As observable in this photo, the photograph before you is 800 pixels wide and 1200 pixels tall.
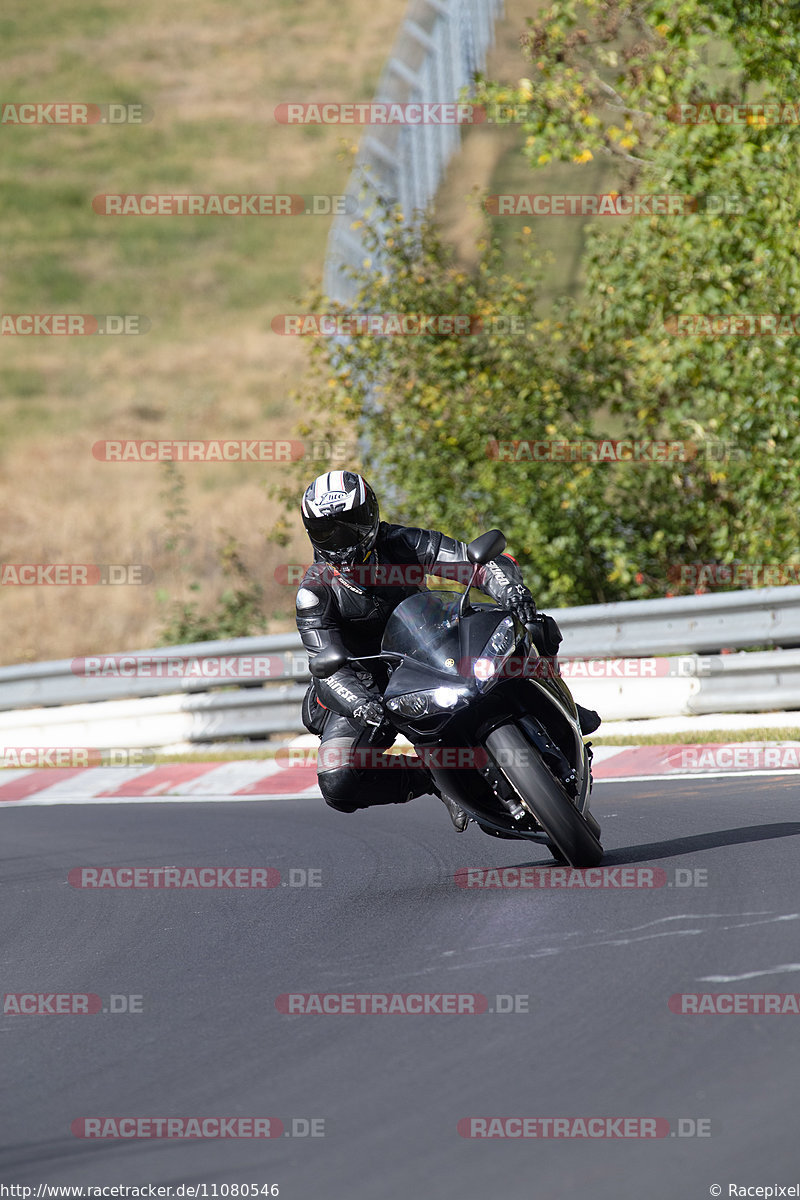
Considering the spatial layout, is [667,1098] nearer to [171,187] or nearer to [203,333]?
[203,333]

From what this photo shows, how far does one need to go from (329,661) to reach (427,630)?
629 millimetres

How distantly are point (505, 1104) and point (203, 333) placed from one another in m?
42.5

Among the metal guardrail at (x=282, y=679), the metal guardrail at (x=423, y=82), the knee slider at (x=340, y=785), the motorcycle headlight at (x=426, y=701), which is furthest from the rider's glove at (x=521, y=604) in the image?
the metal guardrail at (x=423, y=82)

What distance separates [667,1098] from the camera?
3697mm

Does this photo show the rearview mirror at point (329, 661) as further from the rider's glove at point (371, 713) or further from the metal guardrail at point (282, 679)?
the metal guardrail at point (282, 679)

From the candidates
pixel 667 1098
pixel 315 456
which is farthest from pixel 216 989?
pixel 315 456

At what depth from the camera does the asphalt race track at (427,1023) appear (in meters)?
3.50

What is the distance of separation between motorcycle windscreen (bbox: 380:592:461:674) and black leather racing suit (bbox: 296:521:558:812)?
300 millimetres

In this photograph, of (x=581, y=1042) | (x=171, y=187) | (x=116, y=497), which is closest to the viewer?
(x=581, y=1042)

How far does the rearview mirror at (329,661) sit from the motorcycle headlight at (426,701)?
56 cm

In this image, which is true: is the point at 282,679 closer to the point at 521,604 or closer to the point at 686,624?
the point at 686,624

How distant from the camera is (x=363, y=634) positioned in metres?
7.25

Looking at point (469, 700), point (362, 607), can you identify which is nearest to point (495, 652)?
point (469, 700)

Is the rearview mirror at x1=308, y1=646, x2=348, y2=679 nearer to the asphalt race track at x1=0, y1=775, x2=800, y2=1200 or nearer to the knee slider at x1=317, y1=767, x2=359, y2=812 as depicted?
the knee slider at x1=317, y1=767, x2=359, y2=812
